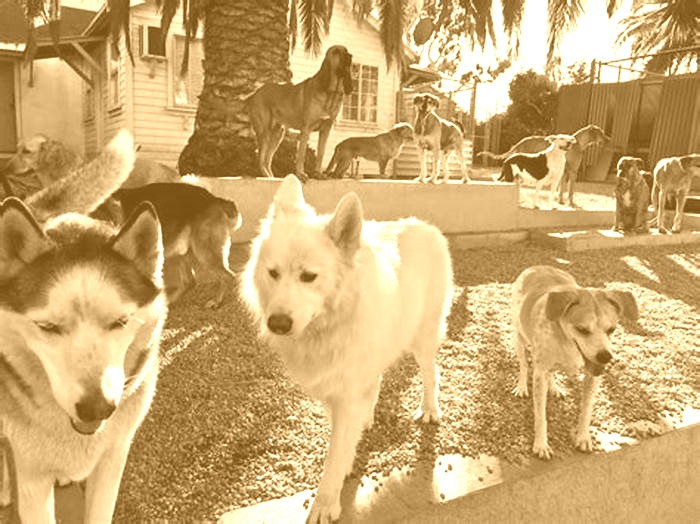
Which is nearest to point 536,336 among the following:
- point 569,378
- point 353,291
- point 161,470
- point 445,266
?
point 445,266

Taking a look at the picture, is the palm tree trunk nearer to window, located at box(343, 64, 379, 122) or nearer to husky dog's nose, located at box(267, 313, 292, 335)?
husky dog's nose, located at box(267, 313, 292, 335)

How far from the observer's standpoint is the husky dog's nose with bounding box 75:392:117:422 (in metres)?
1.88

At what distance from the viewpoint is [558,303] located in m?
3.69

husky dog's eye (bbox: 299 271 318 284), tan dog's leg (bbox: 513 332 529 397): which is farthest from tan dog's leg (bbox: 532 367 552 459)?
husky dog's eye (bbox: 299 271 318 284)

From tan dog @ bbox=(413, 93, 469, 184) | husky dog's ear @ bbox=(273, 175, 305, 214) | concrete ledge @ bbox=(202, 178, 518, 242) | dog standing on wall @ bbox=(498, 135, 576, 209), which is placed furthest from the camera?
dog standing on wall @ bbox=(498, 135, 576, 209)

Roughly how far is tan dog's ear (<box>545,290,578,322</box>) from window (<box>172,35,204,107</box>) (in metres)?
15.5

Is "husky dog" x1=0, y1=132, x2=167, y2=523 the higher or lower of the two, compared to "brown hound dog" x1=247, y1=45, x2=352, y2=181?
lower

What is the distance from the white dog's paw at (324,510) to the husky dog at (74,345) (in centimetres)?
95

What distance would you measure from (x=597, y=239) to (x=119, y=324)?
974cm

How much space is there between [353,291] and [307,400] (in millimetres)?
1457

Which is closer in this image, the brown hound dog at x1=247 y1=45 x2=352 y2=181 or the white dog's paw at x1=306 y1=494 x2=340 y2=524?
the white dog's paw at x1=306 y1=494 x2=340 y2=524

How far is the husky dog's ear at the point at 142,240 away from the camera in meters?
2.20

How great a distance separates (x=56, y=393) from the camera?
1937 millimetres

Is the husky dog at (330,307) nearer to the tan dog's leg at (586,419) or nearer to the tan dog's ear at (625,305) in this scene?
the tan dog's leg at (586,419)
